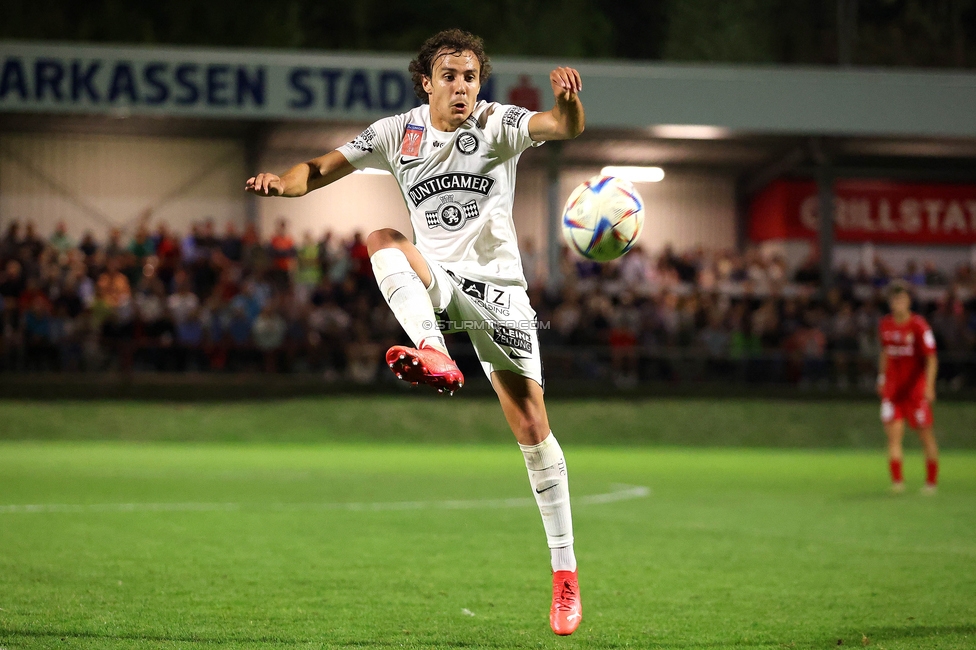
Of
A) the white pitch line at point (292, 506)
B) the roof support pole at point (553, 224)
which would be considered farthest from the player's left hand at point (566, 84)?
the roof support pole at point (553, 224)

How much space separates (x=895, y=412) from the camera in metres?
13.3

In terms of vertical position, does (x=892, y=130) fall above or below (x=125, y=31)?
below

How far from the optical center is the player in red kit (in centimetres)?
1312

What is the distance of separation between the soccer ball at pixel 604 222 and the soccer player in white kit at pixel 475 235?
359 mm

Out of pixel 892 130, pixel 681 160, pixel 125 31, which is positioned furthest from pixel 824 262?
pixel 125 31

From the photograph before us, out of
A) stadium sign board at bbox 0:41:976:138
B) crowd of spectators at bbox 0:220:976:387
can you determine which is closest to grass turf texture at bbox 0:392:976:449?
crowd of spectators at bbox 0:220:976:387

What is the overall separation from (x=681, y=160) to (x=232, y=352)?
53.8 feet

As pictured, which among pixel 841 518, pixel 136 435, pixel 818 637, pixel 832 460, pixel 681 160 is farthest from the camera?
pixel 681 160

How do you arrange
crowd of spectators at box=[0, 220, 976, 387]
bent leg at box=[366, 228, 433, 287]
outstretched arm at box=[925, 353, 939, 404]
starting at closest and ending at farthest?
bent leg at box=[366, 228, 433, 287], outstretched arm at box=[925, 353, 939, 404], crowd of spectators at box=[0, 220, 976, 387]

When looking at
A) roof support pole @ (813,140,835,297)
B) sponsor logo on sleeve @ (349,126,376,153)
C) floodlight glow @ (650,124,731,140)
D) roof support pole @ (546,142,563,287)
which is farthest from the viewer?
roof support pole @ (813,140,835,297)

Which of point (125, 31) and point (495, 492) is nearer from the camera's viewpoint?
point (495, 492)

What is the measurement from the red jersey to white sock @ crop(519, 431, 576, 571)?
8.42m

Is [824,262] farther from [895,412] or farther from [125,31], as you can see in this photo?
[125,31]

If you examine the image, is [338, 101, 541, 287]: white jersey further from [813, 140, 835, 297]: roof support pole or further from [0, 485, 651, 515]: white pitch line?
[813, 140, 835, 297]: roof support pole
